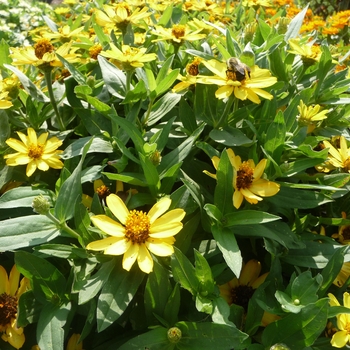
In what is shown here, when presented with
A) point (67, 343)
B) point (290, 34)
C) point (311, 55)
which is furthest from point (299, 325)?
point (290, 34)

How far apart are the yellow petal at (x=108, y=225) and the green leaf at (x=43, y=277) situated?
154 mm

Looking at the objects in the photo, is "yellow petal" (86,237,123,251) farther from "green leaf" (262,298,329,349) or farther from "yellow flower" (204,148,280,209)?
"green leaf" (262,298,329,349)

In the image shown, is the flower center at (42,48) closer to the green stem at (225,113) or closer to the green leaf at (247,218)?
the green stem at (225,113)

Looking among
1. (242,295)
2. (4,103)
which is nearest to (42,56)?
(4,103)

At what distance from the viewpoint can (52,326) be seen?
82cm

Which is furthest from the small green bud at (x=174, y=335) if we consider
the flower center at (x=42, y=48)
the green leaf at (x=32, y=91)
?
the flower center at (x=42, y=48)

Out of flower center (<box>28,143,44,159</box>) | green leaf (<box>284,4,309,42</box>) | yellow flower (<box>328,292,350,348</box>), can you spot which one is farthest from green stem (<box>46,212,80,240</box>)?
green leaf (<box>284,4,309,42</box>)

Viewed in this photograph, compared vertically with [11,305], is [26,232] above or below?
above

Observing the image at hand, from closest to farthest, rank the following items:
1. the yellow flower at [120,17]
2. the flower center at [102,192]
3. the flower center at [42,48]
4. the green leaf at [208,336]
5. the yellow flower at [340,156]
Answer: the green leaf at [208,336] → the flower center at [102,192] → the yellow flower at [340,156] → the flower center at [42,48] → the yellow flower at [120,17]

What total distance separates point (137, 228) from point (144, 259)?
0.21 ft

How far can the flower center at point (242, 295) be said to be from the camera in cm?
99

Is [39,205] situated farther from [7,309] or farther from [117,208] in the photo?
[7,309]

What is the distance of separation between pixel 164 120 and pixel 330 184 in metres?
0.48

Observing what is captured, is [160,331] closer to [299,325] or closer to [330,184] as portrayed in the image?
[299,325]
